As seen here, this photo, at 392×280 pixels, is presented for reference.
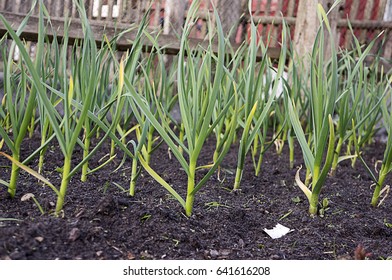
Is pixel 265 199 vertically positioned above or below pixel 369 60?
below

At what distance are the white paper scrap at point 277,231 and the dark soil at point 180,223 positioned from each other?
0.5 inches

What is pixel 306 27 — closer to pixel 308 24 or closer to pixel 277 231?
pixel 308 24

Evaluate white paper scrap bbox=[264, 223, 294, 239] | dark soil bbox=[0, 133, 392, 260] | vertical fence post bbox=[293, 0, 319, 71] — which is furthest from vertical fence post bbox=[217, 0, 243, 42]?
white paper scrap bbox=[264, 223, 294, 239]

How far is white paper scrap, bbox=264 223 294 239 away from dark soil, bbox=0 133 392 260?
0.04ft

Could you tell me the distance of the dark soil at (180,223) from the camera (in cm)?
97

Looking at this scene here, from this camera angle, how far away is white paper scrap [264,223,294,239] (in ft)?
4.00

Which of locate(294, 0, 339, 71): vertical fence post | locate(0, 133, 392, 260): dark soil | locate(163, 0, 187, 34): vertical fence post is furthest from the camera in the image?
locate(163, 0, 187, 34): vertical fence post

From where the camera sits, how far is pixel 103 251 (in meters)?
0.97

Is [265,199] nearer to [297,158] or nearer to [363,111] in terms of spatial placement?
[363,111]

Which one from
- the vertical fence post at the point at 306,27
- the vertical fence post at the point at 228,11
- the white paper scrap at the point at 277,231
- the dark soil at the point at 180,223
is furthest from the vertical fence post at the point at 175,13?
the white paper scrap at the point at 277,231

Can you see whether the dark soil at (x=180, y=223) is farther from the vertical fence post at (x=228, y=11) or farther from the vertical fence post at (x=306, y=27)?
the vertical fence post at (x=228, y=11)

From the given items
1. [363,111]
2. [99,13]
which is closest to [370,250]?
[363,111]

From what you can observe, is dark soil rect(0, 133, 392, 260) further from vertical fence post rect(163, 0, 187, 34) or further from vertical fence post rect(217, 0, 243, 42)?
vertical fence post rect(217, 0, 243, 42)
